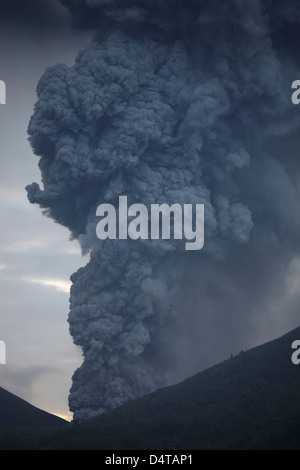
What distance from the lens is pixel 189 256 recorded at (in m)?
71.6

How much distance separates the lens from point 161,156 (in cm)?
7219

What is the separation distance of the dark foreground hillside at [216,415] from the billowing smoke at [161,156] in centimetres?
826

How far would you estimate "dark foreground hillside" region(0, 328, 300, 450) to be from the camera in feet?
163

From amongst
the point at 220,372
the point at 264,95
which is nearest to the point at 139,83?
the point at 264,95

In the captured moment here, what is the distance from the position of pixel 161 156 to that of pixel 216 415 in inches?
1069

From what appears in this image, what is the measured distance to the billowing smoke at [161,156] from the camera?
68.1 m

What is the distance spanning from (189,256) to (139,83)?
16580mm
